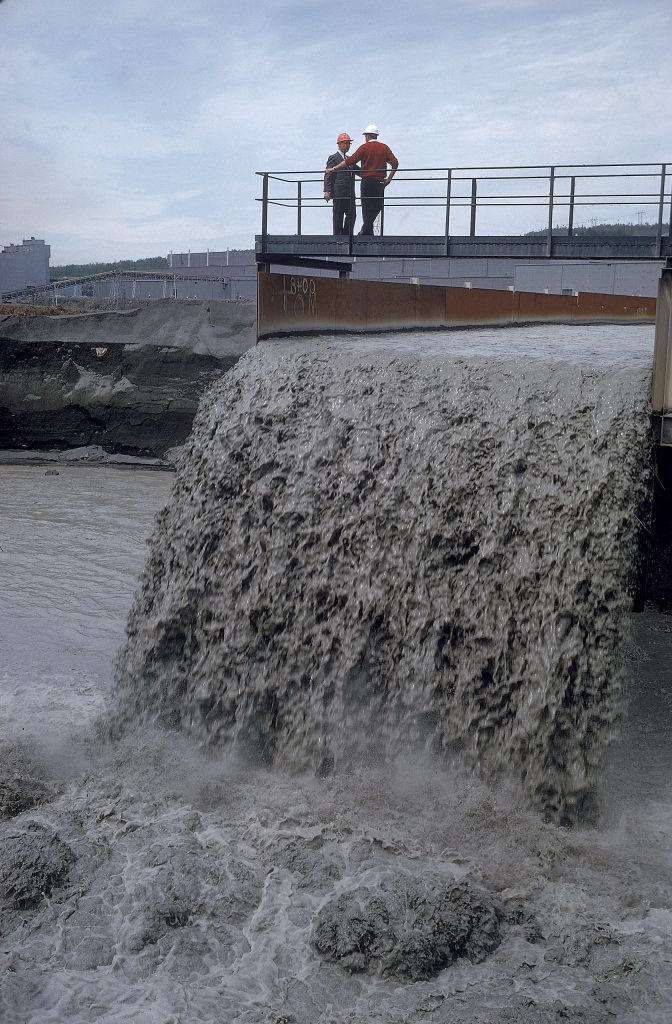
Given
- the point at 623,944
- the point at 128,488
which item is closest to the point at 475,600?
the point at 623,944

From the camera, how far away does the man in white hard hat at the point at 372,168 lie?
1087 cm

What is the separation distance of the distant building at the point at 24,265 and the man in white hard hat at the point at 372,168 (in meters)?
26.8

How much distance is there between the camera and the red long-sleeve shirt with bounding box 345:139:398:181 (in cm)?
1086

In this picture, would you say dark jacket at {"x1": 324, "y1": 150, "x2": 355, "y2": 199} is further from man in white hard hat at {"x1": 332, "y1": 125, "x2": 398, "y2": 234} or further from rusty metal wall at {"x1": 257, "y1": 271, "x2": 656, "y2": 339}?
rusty metal wall at {"x1": 257, "y1": 271, "x2": 656, "y2": 339}

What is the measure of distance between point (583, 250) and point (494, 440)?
6119 millimetres

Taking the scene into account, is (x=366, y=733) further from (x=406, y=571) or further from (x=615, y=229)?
(x=615, y=229)

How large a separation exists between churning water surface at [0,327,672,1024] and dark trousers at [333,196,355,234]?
171 inches

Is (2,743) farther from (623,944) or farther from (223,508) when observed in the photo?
(623,944)

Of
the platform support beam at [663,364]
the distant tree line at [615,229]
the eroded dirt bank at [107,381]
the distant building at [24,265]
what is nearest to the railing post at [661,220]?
the distant tree line at [615,229]

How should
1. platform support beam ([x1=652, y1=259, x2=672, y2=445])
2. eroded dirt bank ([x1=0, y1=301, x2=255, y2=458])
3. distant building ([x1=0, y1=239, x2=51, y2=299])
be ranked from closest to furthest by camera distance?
platform support beam ([x1=652, y1=259, x2=672, y2=445]) < eroded dirt bank ([x1=0, y1=301, x2=255, y2=458]) < distant building ([x1=0, y1=239, x2=51, y2=299])

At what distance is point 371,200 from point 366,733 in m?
7.55

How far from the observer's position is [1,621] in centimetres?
801

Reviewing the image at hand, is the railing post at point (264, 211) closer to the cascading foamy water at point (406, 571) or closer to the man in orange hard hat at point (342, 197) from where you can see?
the man in orange hard hat at point (342, 197)

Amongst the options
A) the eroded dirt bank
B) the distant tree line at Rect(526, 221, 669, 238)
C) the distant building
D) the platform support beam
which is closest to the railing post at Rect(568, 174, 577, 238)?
the distant tree line at Rect(526, 221, 669, 238)
